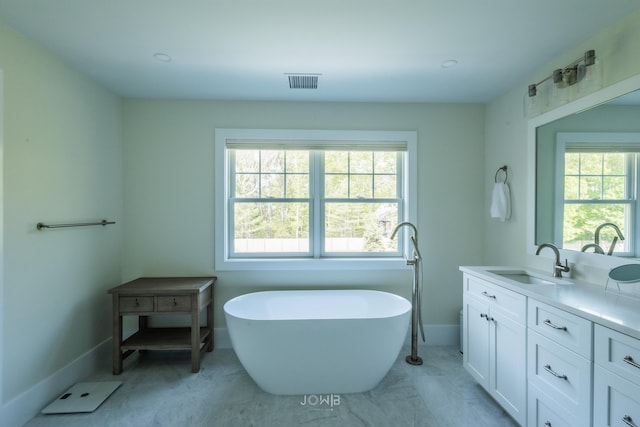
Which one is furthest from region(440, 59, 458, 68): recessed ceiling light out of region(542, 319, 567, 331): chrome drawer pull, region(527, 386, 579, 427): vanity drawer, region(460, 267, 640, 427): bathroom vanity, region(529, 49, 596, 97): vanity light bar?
region(527, 386, 579, 427): vanity drawer

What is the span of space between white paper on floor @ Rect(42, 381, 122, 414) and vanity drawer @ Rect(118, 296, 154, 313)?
21.1 inches

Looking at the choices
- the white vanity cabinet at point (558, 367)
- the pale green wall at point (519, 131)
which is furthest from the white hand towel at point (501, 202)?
the white vanity cabinet at point (558, 367)

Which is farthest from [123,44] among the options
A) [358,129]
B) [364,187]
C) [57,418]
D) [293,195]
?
[57,418]

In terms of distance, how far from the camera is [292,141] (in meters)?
2.85

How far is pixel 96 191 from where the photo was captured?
2.46m

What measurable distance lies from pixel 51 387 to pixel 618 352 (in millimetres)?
3226

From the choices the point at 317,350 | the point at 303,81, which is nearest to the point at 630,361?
the point at 317,350

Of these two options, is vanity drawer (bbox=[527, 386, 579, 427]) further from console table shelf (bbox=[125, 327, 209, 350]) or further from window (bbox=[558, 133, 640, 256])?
console table shelf (bbox=[125, 327, 209, 350])

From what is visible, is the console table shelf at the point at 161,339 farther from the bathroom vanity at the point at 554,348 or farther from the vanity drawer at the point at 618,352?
the vanity drawer at the point at 618,352

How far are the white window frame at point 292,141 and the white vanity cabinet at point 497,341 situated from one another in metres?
0.82

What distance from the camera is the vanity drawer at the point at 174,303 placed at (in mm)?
2330

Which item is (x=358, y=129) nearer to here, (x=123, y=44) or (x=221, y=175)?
(x=221, y=175)

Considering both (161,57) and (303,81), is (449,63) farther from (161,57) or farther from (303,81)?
(161,57)

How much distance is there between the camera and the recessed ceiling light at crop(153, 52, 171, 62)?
1987 millimetres
